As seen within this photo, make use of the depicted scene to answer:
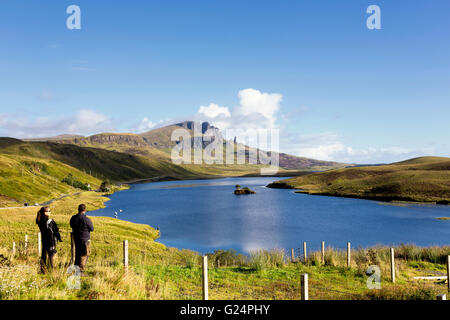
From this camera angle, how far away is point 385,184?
122 meters

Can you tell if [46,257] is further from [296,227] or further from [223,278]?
[296,227]

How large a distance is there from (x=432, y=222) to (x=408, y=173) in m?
77.2

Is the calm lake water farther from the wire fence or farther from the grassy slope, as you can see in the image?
the wire fence

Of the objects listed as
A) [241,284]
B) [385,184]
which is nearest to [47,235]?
[241,284]

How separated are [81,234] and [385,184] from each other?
129138 mm

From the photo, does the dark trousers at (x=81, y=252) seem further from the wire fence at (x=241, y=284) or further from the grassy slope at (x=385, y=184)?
the grassy slope at (x=385, y=184)

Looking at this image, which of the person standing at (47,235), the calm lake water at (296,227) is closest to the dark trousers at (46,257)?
the person standing at (47,235)

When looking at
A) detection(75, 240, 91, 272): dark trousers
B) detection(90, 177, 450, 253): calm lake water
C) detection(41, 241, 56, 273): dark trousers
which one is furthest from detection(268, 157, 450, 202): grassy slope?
detection(41, 241, 56, 273): dark trousers

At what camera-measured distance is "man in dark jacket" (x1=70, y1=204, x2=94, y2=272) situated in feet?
44.9

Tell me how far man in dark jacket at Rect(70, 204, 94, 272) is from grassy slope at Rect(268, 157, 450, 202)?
362 feet

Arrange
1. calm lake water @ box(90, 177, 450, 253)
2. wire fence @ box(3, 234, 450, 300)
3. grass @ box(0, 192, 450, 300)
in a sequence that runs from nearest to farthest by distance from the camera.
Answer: grass @ box(0, 192, 450, 300), wire fence @ box(3, 234, 450, 300), calm lake water @ box(90, 177, 450, 253)
